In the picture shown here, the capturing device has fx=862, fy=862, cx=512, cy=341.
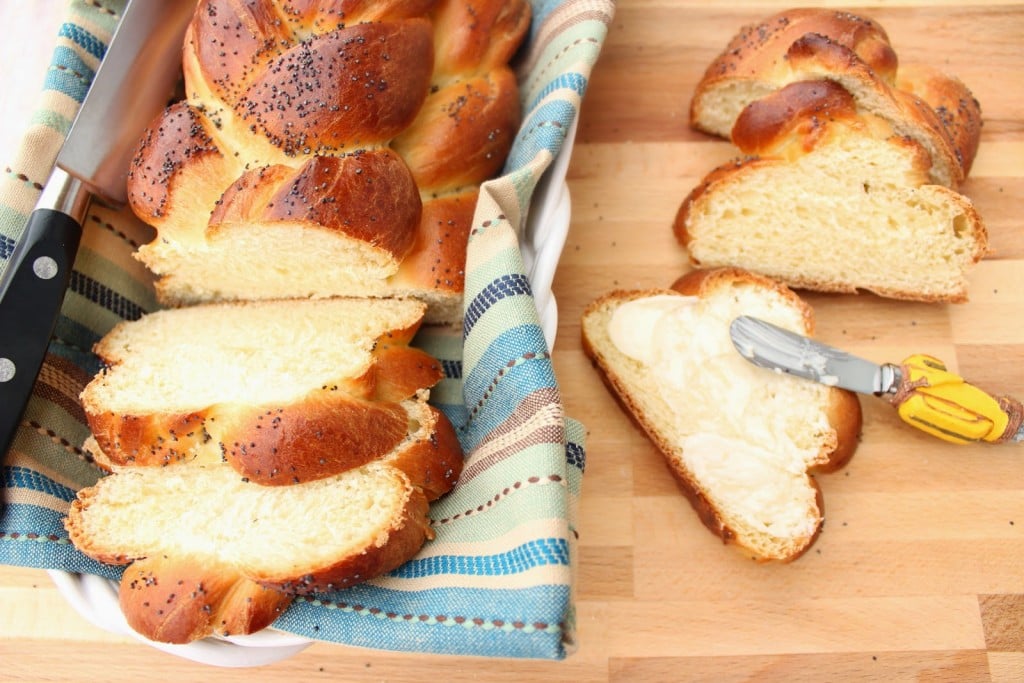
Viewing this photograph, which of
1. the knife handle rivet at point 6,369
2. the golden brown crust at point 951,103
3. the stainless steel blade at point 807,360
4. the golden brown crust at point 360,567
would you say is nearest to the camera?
the golden brown crust at point 360,567

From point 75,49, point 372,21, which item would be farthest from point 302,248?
point 75,49

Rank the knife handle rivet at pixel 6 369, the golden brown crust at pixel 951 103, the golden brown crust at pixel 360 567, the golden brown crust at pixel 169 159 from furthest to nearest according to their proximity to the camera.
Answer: the golden brown crust at pixel 951 103 → the golden brown crust at pixel 169 159 → the knife handle rivet at pixel 6 369 → the golden brown crust at pixel 360 567

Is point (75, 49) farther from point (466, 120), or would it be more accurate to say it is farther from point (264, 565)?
point (264, 565)

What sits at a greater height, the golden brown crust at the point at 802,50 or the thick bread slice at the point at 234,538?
the golden brown crust at the point at 802,50

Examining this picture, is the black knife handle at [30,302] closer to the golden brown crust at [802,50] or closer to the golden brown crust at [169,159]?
the golden brown crust at [169,159]

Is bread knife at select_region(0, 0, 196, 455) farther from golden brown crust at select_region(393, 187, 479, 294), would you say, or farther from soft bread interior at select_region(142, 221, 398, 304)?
golden brown crust at select_region(393, 187, 479, 294)

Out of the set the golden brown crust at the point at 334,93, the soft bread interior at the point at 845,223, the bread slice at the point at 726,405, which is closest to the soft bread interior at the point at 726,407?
the bread slice at the point at 726,405

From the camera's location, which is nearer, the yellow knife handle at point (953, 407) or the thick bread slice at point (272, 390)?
the thick bread slice at point (272, 390)
